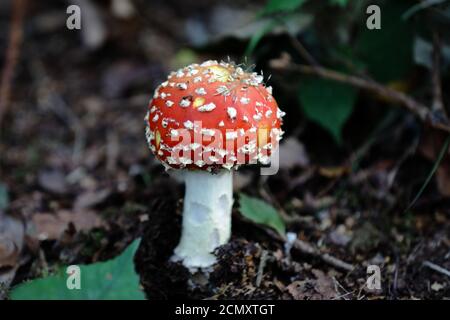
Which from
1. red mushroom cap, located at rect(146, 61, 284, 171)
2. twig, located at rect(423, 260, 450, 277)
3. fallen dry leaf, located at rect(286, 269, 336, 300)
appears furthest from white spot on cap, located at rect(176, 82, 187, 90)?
twig, located at rect(423, 260, 450, 277)

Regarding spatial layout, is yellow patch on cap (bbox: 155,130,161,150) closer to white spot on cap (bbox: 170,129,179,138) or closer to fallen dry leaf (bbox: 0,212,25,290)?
white spot on cap (bbox: 170,129,179,138)

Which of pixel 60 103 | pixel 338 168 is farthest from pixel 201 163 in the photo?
pixel 60 103

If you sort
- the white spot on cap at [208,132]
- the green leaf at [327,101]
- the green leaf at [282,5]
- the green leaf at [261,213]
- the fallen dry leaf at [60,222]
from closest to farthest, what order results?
the white spot on cap at [208,132], the green leaf at [261,213], the green leaf at [282,5], the fallen dry leaf at [60,222], the green leaf at [327,101]

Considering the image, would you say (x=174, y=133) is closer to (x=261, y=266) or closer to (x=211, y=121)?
(x=211, y=121)

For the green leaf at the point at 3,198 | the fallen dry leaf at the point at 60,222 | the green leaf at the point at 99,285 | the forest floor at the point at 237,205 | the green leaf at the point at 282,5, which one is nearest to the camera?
the green leaf at the point at 99,285

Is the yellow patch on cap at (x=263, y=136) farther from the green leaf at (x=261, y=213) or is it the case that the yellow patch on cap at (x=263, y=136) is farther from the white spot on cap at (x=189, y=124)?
the green leaf at (x=261, y=213)

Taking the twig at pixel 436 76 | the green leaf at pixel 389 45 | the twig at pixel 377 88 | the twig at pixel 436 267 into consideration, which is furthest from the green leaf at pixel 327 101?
the twig at pixel 436 267

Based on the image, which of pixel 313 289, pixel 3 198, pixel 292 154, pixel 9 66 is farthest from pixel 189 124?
pixel 9 66

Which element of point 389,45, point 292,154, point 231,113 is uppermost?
point 389,45
